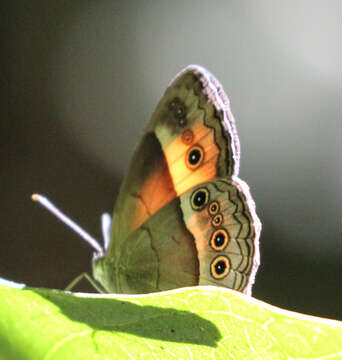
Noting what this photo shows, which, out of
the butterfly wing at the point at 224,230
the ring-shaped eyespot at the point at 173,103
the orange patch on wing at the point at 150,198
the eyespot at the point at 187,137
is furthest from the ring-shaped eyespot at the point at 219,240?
the ring-shaped eyespot at the point at 173,103

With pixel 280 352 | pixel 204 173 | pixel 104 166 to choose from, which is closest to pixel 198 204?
pixel 204 173

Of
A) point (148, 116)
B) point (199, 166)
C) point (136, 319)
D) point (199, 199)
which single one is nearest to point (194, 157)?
point (199, 166)

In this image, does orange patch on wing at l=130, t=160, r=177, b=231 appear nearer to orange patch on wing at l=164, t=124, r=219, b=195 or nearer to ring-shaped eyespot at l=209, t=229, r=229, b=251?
orange patch on wing at l=164, t=124, r=219, b=195

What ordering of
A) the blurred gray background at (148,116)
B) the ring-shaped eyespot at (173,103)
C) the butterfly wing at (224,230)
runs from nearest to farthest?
the butterfly wing at (224,230) < the ring-shaped eyespot at (173,103) < the blurred gray background at (148,116)

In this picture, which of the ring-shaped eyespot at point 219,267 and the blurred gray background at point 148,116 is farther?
the blurred gray background at point 148,116

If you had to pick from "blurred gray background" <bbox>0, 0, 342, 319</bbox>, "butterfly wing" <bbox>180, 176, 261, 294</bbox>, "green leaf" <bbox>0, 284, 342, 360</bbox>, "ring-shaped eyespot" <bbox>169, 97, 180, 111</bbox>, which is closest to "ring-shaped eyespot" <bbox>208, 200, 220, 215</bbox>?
"butterfly wing" <bbox>180, 176, 261, 294</bbox>

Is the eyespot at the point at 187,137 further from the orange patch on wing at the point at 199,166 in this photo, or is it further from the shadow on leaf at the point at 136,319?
the shadow on leaf at the point at 136,319

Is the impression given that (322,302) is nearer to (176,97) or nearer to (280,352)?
(176,97)

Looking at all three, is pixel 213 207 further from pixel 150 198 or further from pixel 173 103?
pixel 173 103
